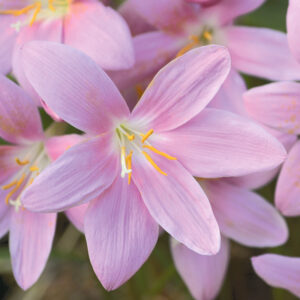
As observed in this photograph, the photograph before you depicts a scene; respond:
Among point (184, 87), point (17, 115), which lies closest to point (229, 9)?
point (184, 87)

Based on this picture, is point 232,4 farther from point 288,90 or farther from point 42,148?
point 42,148

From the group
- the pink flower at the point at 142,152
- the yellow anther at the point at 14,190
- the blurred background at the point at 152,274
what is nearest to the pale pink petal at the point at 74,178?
the pink flower at the point at 142,152

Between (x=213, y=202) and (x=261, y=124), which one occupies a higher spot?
(x=261, y=124)

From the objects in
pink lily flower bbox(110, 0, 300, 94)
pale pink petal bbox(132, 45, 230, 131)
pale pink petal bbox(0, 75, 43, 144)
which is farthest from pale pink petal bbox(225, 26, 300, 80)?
pale pink petal bbox(0, 75, 43, 144)

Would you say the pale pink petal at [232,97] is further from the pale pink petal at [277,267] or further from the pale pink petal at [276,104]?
the pale pink petal at [277,267]

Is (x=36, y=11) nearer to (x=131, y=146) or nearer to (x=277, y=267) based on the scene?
(x=131, y=146)

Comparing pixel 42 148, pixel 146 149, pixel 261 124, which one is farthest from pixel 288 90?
pixel 42 148
